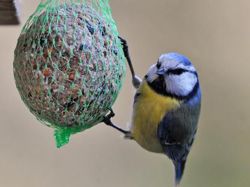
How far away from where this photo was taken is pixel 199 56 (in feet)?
11.5

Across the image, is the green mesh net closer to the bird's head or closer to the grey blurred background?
the bird's head

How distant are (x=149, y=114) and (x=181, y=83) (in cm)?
18

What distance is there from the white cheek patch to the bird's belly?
45 millimetres

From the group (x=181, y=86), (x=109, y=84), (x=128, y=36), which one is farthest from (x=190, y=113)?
(x=128, y=36)

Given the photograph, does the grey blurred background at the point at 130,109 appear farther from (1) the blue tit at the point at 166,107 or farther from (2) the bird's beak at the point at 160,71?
(2) the bird's beak at the point at 160,71

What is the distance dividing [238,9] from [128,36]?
2.70 ft

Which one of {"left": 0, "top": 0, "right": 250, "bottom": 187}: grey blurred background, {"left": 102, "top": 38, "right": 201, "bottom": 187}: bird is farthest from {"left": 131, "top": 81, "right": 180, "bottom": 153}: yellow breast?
{"left": 0, "top": 0, "right": 250, "bottom": 187}: grey blurred background

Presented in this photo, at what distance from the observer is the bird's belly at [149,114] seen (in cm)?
213

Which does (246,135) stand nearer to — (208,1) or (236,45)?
(236,45)

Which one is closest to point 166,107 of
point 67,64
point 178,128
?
point 178,128

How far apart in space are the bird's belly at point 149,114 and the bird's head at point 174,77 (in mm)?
35

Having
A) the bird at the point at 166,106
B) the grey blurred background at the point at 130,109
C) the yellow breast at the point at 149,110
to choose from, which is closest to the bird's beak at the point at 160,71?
the bird at the point at 166,106

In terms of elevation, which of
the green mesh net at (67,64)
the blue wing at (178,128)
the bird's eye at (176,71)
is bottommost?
the blue wing at (178,128)

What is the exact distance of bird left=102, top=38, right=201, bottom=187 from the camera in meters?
2.07
